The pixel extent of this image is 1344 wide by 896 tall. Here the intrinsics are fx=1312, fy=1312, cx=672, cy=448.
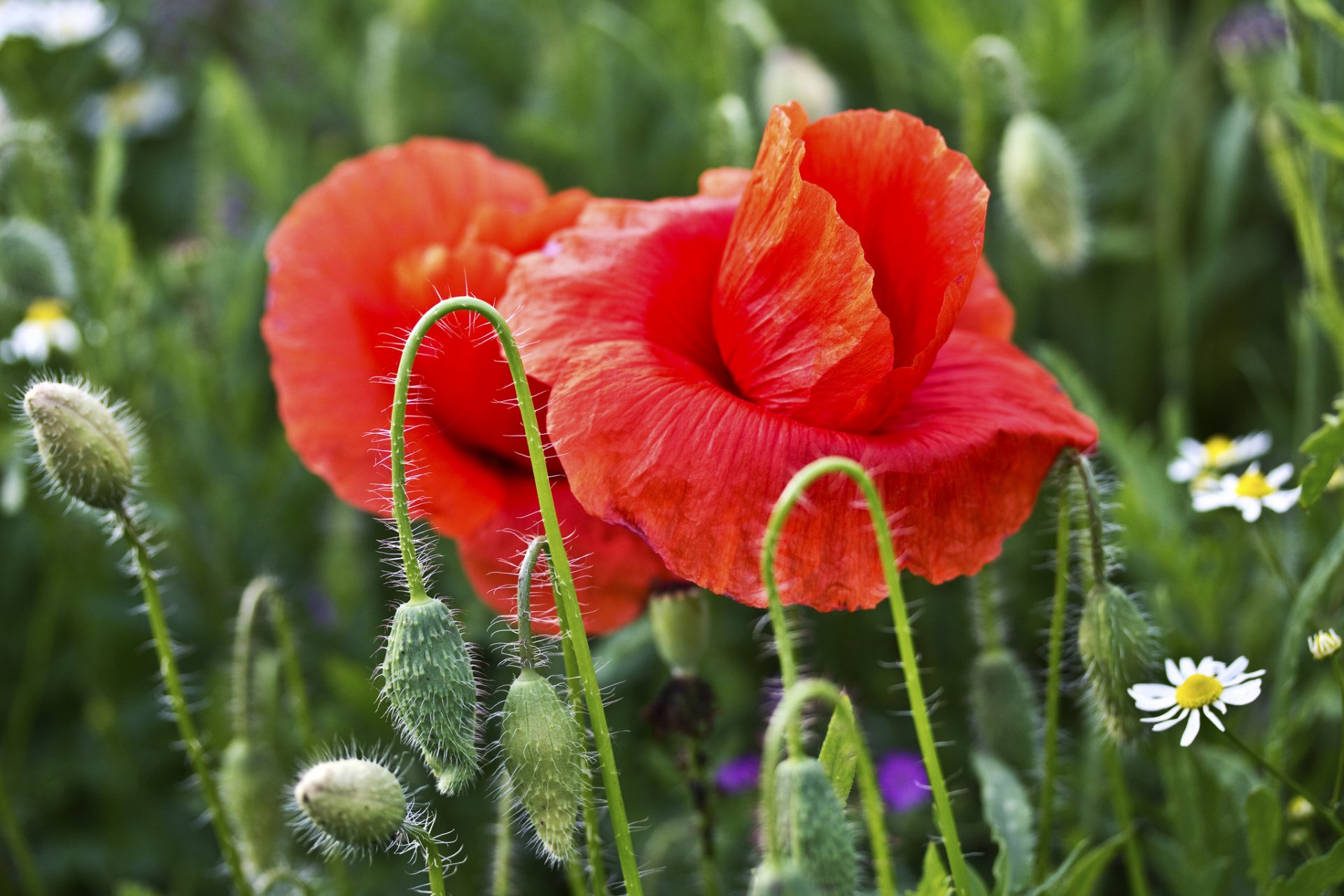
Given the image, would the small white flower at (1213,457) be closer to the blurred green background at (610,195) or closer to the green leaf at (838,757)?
the blurred green background at (610,195)

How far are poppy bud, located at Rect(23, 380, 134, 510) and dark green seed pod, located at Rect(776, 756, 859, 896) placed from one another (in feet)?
1.66

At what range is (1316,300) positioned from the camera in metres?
1.08

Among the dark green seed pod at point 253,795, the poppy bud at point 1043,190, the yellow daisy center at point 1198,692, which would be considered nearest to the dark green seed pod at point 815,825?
the yellow daisy center at point 1198,692

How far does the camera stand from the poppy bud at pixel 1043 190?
1345mm

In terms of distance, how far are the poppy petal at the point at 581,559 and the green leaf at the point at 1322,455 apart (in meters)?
0.43

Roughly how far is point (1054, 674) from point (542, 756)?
14.5 inches

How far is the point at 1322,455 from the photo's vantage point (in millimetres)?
838

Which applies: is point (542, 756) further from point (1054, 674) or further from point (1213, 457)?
point (1213, 457)

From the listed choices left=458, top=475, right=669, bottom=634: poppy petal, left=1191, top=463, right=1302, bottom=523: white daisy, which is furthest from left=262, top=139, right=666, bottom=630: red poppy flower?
left=1191, top=463, right=1302, bottom=523: white daisy

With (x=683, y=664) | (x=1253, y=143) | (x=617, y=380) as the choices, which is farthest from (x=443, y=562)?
(x=1253, y=143)

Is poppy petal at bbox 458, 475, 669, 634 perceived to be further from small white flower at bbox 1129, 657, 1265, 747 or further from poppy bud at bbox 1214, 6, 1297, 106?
poppy bud at bbox 1214, 6, 1297, 106

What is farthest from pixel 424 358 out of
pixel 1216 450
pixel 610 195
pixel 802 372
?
pixel 610 195

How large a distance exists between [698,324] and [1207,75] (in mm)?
1591

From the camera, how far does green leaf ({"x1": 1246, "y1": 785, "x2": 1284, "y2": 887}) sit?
87cm
